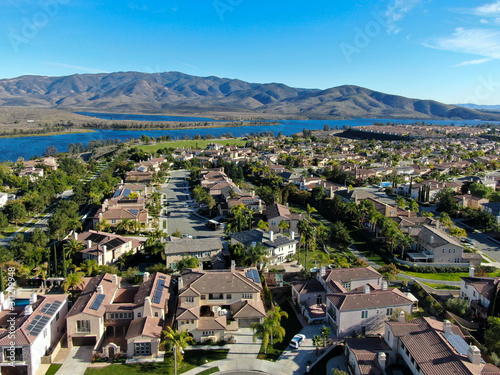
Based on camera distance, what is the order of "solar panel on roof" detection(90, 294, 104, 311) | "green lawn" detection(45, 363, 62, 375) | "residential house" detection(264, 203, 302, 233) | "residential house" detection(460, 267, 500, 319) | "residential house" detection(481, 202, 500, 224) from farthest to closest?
"residential house" detection(481, 202, 500, 224)
"residential house" detection(264, 203, 302, 233)
"residential house" detection(460, 267, 500, 319)
"solar panel on roof" detection(90, 294, 104, 311)
"green lawn" detection(45, 363, 62, 375)

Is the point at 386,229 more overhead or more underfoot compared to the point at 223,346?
more overhead

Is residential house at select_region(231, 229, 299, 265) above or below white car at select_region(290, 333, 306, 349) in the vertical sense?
above

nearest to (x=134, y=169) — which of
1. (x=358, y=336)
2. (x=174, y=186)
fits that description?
(x=174, y=186)

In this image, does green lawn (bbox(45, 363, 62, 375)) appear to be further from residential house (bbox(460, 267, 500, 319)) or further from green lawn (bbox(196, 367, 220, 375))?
residential house (bbox(460, 267, 500, 319))

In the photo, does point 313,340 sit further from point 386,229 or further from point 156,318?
point 386,229

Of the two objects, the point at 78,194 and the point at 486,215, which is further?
the point at 78,194

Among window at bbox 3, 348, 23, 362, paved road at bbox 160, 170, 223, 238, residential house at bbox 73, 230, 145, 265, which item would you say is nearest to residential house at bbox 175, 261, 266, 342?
window at bbox 3, 348, 23, 362

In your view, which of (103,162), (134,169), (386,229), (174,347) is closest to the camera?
(174,347)
